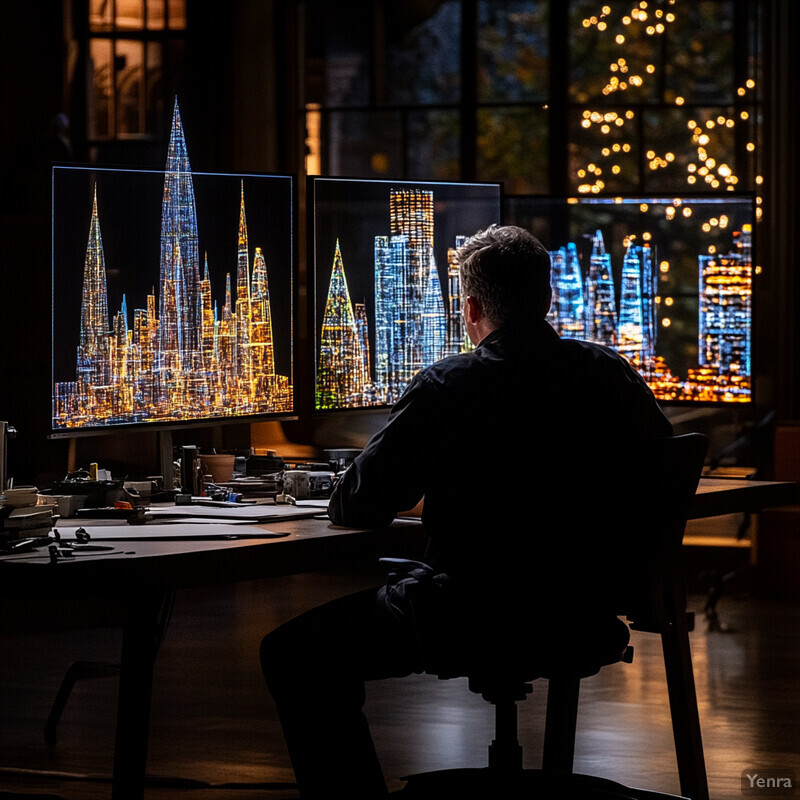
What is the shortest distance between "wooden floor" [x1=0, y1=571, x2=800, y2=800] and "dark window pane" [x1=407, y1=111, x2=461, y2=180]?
2227mm

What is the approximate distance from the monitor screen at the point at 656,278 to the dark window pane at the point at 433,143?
1.01m

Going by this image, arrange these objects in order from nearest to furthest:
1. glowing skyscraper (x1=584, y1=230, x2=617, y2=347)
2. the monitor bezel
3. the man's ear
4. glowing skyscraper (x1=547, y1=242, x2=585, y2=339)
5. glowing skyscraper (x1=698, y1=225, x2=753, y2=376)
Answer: the man's ear, the monitor bezel, glowing skyscraper (x1=547, y1=242, x2=585, y2=339), glowing skyscraper (x1=584, y1=230, x2=617, y2=347), glowing skyscraper (x1=698, y1=225, x2=753, y2=376)

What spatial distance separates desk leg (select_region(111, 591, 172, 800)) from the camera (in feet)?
7.80

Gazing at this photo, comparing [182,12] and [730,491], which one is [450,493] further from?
[182,12]

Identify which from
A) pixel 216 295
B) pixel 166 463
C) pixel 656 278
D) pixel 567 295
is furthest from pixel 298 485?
pixel 656 278

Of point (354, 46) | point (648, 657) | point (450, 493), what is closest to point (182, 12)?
point (354, 46)

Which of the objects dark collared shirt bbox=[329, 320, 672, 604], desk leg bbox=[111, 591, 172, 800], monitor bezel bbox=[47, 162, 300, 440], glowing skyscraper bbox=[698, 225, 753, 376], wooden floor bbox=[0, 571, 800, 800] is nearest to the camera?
dark collared shirt bbox=[329, 320, 672, 604]

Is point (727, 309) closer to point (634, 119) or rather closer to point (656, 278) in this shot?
point (656, 278)

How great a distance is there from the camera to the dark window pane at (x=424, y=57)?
6.23 meters

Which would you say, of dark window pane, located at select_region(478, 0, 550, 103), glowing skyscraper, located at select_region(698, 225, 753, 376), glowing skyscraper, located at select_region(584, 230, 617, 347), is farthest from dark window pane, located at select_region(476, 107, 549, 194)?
glowing skyscraper, located at select_region(584, 230, 617, 347)

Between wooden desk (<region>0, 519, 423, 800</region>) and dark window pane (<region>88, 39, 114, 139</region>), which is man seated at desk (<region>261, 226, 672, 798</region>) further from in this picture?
dark window pane (<region>88, 39, 114, 139</region>)

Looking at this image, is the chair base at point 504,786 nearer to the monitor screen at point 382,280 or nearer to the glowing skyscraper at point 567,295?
the monitor screen at point 382,280

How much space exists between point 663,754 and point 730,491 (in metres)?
0.77

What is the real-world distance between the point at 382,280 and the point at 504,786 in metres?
1.50
